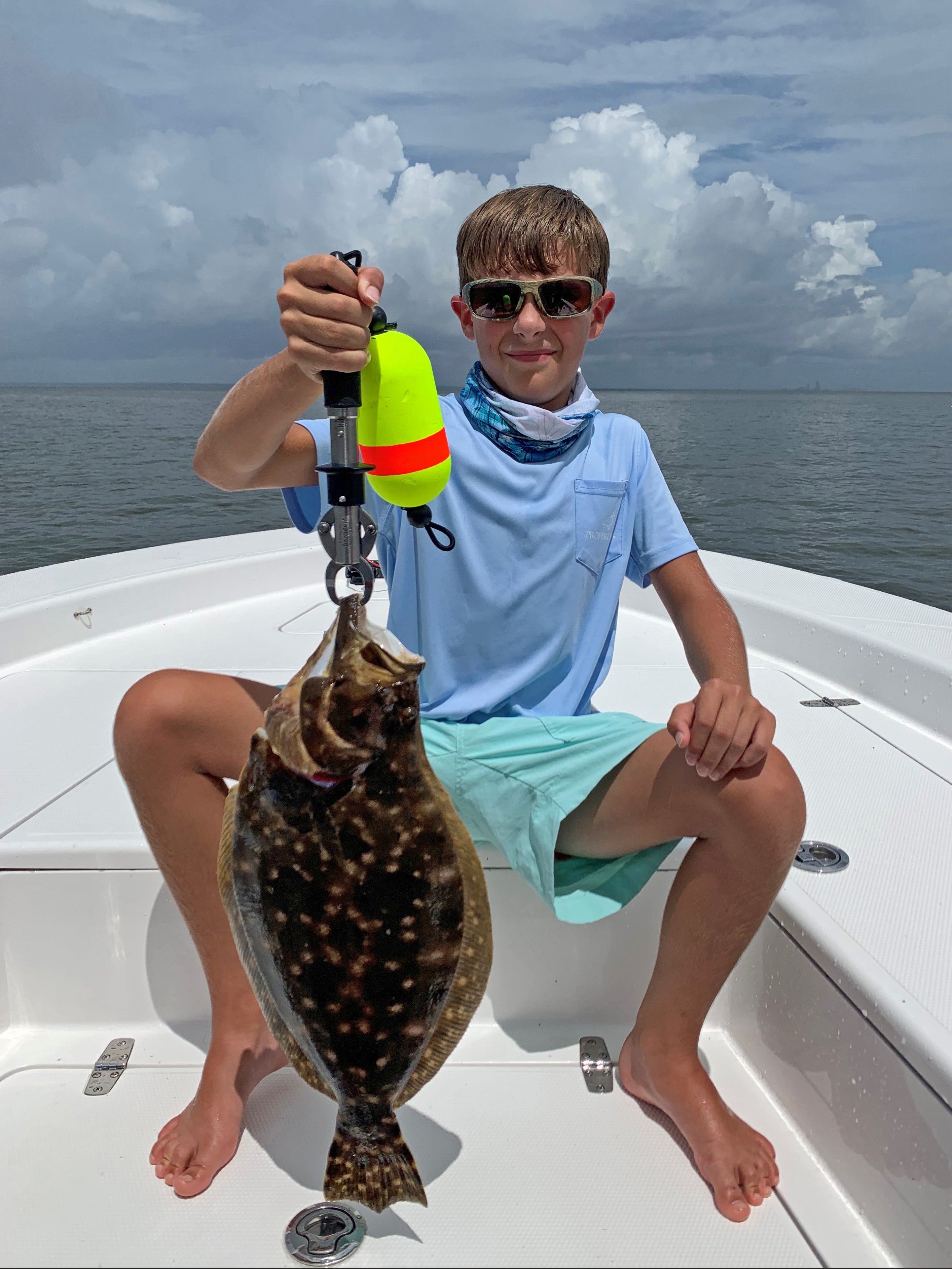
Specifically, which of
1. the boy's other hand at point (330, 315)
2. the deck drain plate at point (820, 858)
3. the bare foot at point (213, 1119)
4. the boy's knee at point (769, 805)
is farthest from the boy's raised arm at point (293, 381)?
the deck drain plate at point (820, 858)

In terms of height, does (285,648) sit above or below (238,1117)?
above

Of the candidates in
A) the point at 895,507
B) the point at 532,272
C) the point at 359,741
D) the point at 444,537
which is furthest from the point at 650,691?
the point at 895,507

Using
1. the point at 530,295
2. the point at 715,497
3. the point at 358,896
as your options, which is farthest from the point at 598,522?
the point at 715,497

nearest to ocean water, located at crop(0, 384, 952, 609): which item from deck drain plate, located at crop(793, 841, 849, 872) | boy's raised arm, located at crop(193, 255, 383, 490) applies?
boy's raised arm, located at crop(193, 255, 383, 490)

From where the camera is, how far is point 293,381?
177cm

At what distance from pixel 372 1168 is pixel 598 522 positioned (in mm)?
1572

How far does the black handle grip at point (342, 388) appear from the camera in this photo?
1.38 meters

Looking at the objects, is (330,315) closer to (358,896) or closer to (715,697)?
(358,896)

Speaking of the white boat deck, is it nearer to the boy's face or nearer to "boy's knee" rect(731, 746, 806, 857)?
"boy's knee" rect(731, 746, 806, 857)

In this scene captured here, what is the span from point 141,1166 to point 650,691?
243 centimetres

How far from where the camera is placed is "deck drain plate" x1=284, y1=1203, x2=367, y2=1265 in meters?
1.71

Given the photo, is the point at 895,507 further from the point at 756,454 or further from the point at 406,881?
the point at 406,881

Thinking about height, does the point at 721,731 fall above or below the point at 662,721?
above

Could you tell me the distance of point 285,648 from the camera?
4312mm
